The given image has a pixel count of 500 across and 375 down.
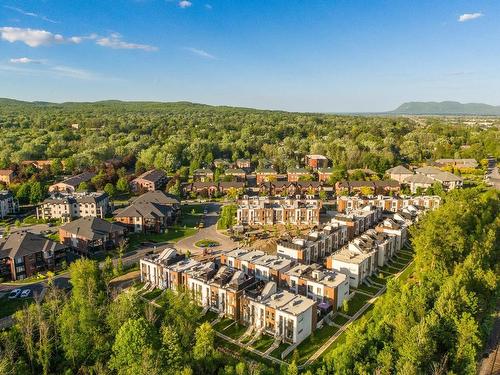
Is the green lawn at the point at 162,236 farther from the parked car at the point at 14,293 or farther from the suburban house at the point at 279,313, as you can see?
the suburban house at the point at 279,313

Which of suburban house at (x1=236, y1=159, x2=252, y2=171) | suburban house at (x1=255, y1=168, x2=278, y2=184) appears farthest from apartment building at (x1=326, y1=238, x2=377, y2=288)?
suburban house at (x1=236, y1=159, x2=252, y2=171)

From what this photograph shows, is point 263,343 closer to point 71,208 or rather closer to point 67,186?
point 71,208

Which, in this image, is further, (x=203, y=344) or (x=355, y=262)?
(x=355, y=262)

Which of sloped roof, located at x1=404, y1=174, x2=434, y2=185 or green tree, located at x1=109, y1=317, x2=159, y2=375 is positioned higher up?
sloped roof, located at x1=404, y1=174, x2=434, y2=185

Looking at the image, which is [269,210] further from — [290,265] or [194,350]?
[194,350]

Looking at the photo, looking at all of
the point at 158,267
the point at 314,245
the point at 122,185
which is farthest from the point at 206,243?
the point at 122,185

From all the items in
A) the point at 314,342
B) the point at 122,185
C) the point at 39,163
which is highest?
the point at 39,163

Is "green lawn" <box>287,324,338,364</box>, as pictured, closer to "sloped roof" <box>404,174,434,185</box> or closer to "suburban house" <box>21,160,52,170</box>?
"sloped roof" <box>404,174,434,185</box>

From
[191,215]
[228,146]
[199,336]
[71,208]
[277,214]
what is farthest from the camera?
[228,146]
